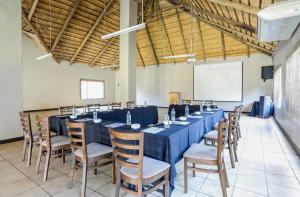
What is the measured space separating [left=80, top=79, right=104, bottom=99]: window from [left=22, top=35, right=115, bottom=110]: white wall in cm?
33

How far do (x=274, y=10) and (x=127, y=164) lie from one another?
2643mm

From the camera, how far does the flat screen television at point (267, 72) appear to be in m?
8.72

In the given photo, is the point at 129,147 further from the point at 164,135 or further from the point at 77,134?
the point at 77,134

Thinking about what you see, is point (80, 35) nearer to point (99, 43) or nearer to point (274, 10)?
point (99, 43)

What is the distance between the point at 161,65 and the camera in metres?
13.2

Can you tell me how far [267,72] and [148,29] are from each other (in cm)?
708

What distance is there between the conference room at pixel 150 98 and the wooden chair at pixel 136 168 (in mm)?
12

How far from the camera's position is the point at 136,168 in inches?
71.4

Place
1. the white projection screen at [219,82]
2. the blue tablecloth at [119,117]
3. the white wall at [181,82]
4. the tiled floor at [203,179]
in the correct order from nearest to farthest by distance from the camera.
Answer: the tiled floor at [203,179], the blue tablecloth at [119,117], the white wall at [181,82], the white projection screen at [219,82]

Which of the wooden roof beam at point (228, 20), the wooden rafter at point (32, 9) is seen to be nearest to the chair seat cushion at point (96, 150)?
the wooden roof beam at point (228, 20)

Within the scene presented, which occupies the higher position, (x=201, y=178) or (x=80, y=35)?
(x=80, y=35)

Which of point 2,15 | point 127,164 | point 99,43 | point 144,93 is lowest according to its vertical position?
point 127,164

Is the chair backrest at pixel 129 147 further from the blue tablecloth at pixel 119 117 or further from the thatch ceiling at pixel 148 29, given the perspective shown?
the thatch ceiling at pixel 148 29

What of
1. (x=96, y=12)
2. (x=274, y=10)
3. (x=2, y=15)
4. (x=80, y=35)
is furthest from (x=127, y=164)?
(x=80, y=35)
